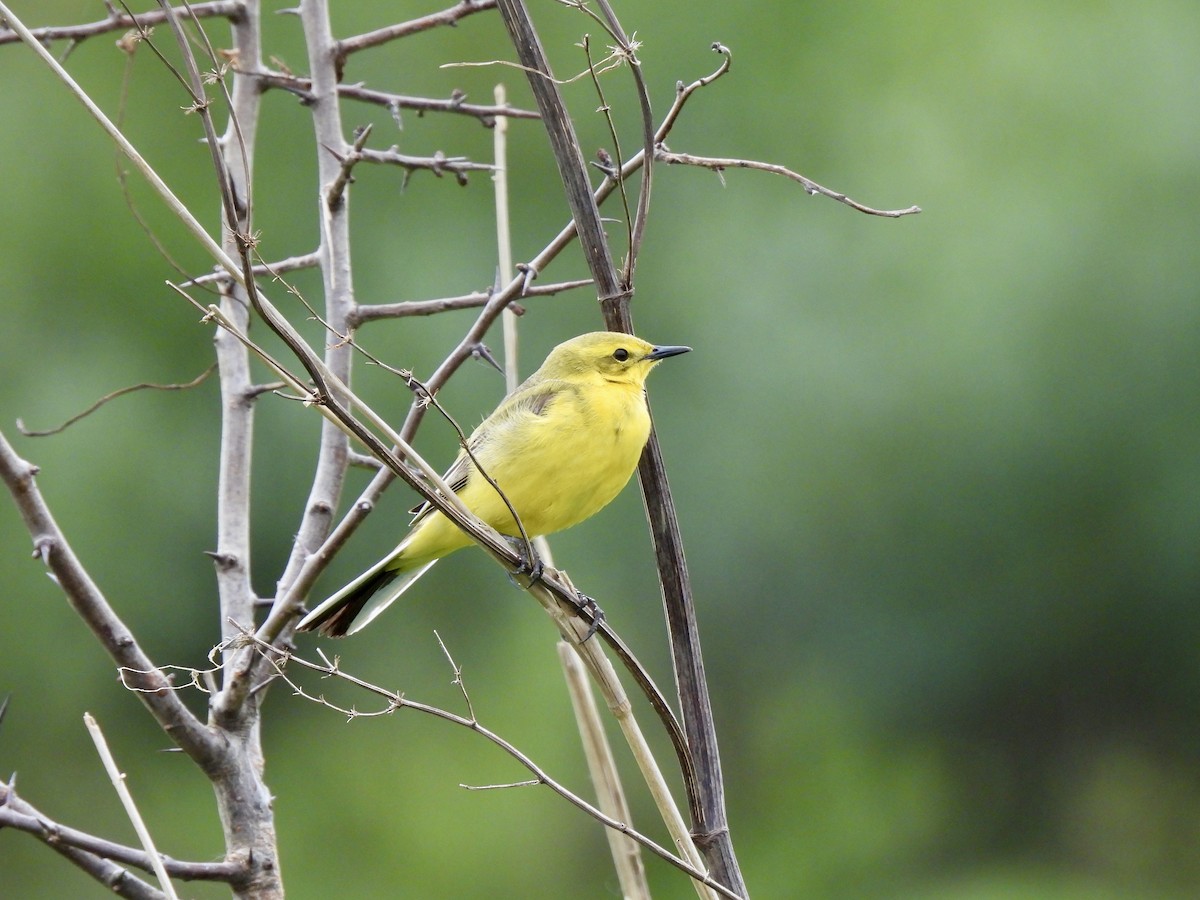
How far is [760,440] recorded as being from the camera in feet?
35.6

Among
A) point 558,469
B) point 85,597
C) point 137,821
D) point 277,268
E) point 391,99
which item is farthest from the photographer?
point 558,469

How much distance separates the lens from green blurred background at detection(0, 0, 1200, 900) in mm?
10562

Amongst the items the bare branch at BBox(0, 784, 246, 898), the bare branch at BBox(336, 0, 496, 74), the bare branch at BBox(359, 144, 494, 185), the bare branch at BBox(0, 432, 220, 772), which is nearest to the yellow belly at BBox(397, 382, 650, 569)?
the bare branch at BBox(359, 144, 494, 185)

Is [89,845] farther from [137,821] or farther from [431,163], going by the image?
[431,163]

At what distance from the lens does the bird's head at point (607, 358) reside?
371 centimetres

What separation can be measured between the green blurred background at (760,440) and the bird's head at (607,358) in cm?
564

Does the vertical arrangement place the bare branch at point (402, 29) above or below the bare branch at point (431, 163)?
above

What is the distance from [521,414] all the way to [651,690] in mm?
1873

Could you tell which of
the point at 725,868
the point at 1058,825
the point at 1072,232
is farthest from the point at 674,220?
the point at 725,868

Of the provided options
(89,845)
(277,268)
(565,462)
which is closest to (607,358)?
(565,462)

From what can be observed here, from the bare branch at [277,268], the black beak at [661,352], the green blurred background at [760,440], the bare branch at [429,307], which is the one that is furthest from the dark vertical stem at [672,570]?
the green blurred background at [760,440]

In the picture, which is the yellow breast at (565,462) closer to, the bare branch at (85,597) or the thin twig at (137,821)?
the bare branch at (85,597)

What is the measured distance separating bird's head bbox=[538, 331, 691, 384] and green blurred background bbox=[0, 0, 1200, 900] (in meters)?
5.64

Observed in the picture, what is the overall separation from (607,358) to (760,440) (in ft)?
23.7
